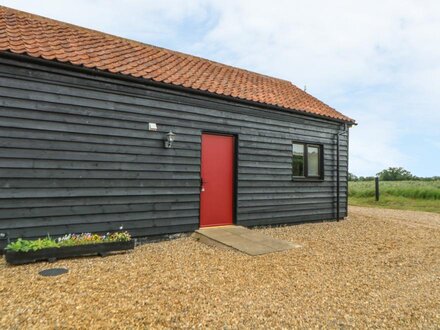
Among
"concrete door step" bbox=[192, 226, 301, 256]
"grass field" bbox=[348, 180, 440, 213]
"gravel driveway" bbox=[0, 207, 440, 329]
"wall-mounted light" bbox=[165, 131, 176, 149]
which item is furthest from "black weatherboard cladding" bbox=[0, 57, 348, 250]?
"grass field" bbox=[348, 180, 440, 213]

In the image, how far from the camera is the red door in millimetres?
7145

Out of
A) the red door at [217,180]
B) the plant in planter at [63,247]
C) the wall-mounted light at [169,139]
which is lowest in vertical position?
the plant in planter at [63,247]

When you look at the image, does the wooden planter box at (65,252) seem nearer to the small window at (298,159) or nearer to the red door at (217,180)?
the red door at (217,180)

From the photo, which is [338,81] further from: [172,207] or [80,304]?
[80,304]

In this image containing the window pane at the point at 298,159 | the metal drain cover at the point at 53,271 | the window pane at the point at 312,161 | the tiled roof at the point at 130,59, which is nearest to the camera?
the metal drain cover at the point at 53,271

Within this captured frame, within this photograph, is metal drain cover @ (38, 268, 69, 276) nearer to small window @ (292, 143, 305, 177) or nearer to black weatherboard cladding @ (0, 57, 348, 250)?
black weatherboard cladding @ (0, 57, 348, 250)

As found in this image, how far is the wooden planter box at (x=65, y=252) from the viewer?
171 inches

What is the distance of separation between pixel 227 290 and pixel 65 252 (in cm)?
269

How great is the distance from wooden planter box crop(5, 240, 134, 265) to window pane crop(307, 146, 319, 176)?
19.9 ft

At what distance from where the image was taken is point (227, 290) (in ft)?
11.8

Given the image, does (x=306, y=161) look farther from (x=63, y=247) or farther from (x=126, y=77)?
(x=63, y=247)

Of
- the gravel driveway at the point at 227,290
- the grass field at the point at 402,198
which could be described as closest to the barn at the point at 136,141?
the gravel driveway at the point at 227,290

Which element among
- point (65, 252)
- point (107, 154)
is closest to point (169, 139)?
point (107, 154)

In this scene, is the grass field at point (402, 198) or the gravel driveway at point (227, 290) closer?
the gravel driveway at point (227, 290)
